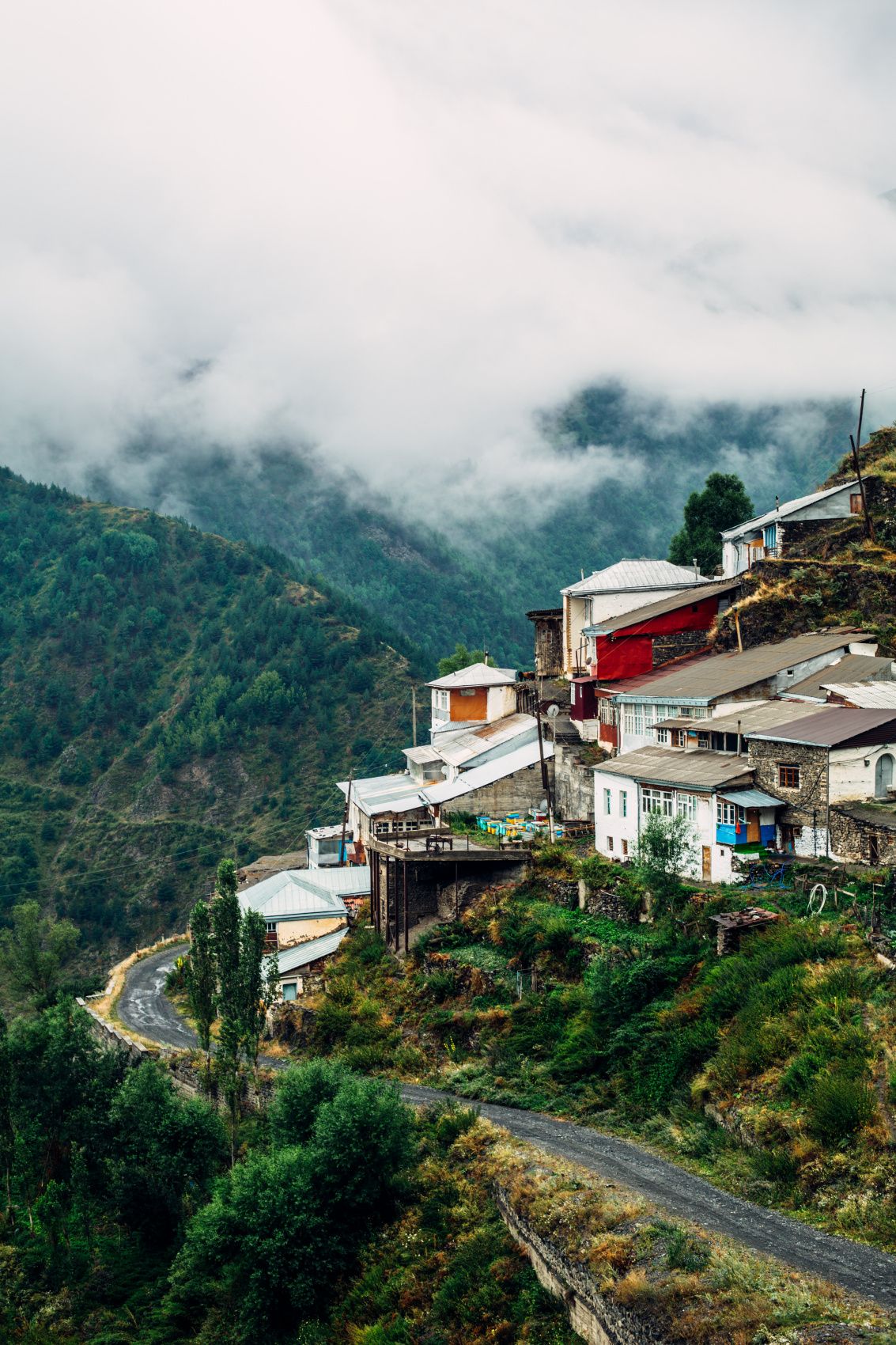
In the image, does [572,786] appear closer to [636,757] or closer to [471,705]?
[636,757]

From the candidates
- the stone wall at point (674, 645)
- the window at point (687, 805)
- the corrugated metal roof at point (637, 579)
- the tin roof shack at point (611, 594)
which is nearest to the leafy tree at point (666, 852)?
the window at point (687, 805)

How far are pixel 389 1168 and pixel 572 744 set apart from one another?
23.5 meters

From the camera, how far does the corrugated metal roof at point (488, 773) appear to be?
47.9 m

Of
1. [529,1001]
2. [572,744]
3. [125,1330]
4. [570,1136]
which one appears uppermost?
[572,744]

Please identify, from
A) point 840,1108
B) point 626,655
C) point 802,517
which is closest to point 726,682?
point 626,655

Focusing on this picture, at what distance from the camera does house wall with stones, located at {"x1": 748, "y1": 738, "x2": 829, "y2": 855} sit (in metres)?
29.6

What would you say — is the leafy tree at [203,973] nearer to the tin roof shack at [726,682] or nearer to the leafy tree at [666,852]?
the leafy tree at [666,852]

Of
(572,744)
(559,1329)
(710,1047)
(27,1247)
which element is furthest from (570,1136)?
(572,744)

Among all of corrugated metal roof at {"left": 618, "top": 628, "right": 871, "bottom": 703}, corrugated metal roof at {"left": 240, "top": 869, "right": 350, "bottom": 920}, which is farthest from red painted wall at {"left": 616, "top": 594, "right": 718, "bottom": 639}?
corrugated metal roof at {"left": 240, "top": 869, "right": 350, "bottom": 920}

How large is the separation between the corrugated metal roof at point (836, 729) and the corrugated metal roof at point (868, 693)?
1.92ft

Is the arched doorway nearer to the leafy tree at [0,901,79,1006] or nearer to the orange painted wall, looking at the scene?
the orange painted wall

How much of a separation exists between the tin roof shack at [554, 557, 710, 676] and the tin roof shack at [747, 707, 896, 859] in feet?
65.8

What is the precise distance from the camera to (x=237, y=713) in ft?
438

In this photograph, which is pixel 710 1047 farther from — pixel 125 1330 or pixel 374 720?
pixel 374 720
